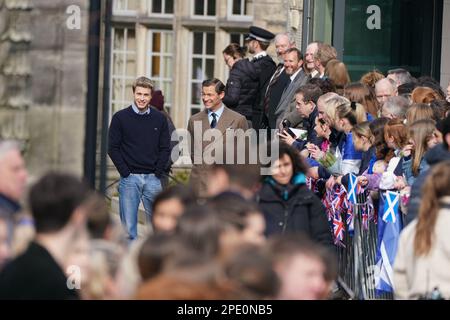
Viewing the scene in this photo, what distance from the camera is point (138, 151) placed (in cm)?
1418

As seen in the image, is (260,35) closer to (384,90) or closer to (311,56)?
(311,56)

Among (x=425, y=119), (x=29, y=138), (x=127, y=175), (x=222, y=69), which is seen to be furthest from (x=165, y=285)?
(x=222, y=69)

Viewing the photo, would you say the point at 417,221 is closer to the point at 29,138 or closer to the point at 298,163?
the point at 298,163

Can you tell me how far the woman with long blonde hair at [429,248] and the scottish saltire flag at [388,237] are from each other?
3.24 metres

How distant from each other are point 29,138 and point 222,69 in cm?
1467

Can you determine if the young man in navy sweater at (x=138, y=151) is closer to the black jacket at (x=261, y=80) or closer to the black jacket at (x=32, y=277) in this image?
the black jacket at (x=261, y=80)

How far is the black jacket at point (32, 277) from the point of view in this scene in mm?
6656

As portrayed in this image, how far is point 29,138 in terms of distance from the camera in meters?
8.45

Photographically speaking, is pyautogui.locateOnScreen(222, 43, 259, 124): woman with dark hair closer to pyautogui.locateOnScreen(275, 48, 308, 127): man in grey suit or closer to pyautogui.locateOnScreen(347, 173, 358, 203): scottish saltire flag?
pyautogui.locateOnScreen(275, 48, 308, 127): man in grey suit

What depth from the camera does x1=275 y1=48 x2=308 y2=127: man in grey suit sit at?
14656 mm

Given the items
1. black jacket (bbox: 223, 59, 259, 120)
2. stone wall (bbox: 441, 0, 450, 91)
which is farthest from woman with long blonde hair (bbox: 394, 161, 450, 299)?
stone wall (bbox: 441, 0, 450, 91)

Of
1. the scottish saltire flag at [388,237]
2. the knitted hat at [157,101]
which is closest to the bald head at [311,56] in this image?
the knitted hat at [157,101]

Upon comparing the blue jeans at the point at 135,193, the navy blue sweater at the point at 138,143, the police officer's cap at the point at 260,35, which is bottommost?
the blue jeans at the point at 135,193

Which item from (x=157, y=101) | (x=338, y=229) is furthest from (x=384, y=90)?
(x=157, y=101)
